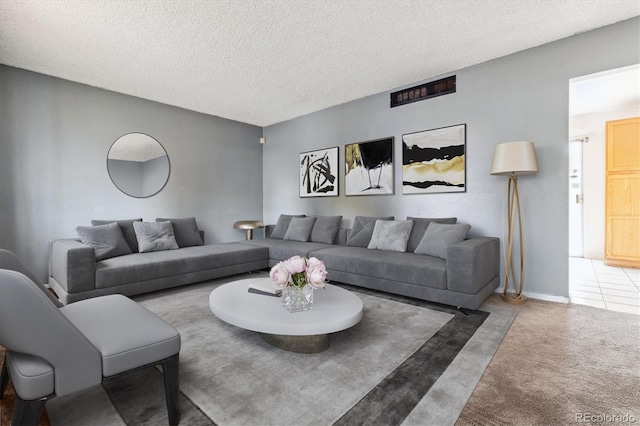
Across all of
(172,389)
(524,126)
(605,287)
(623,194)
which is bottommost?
(605,287)

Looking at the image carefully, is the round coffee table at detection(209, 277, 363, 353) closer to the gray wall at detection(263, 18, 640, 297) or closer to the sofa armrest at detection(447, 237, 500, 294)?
the sofa armrest at detection(447, 237, 500, 294)

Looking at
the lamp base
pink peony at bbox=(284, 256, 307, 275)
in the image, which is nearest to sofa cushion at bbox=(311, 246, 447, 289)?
the lamp base

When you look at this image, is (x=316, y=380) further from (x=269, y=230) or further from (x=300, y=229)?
(x=269, y=230)

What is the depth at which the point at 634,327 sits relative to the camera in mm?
2463

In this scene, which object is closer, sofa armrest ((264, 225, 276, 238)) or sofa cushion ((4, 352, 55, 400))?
sofa cushion ((4, 352, 55, 400))

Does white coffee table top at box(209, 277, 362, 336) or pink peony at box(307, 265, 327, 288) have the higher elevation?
pink peony at box(307, 265, 327, 288)

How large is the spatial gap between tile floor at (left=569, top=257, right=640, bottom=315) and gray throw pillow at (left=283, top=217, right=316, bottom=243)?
340cm

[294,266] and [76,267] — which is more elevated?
[294,266]

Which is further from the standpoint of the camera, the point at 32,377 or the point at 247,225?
the point at 247,225

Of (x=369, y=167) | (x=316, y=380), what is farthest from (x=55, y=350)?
(x=369, y=167)

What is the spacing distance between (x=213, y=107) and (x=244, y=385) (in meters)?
4.47

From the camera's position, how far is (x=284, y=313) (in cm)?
202

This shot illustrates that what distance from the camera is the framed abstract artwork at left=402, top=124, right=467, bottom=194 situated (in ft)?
12.1

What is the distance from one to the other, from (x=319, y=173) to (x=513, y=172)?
2.96 metres
